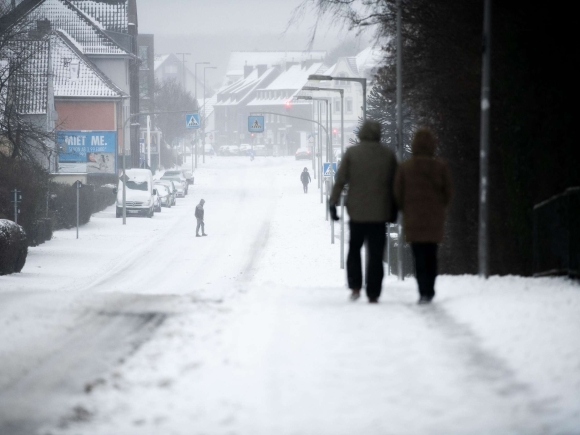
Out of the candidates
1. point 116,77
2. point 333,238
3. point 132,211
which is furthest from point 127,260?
point 116,77

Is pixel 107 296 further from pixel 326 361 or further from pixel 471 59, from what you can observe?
pixel 471 59

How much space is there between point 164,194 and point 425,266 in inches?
2220

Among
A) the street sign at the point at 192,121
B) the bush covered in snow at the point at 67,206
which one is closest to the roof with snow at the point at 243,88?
the street sign at the point at 192,121

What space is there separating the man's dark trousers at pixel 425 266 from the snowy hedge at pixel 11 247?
19.0m

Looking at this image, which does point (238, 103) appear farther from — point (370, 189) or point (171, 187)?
point (370, 189)

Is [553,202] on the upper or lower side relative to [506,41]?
lower

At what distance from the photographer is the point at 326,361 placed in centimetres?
715

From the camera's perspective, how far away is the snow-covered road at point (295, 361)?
19.2ft

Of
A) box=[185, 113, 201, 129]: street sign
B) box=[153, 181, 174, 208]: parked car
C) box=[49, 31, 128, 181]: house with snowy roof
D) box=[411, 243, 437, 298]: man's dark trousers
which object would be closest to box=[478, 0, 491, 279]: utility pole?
box=[411, 243, 437, 298]: man's dark trousers

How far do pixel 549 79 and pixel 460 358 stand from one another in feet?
25.4

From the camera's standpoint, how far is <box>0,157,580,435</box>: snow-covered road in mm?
5867

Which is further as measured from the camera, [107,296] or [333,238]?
[333,238]

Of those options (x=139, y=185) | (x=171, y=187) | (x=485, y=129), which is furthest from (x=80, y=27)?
(x=485, y=129)

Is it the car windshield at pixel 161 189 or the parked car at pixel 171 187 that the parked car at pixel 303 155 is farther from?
the car windshield at pixel 161 189
